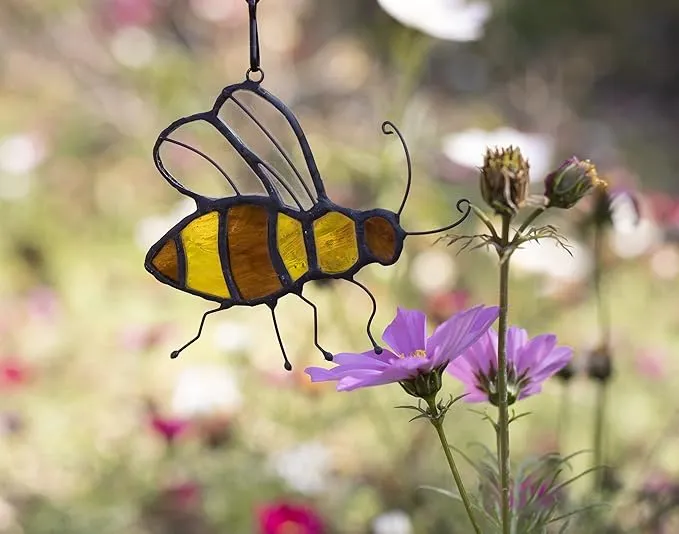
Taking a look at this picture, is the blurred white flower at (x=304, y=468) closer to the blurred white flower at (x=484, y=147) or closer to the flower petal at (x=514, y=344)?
the blurred white flower at (x=484, y=147)

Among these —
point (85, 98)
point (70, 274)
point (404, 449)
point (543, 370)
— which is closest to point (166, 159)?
point (70, 274)

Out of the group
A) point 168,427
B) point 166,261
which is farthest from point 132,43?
point 166,261

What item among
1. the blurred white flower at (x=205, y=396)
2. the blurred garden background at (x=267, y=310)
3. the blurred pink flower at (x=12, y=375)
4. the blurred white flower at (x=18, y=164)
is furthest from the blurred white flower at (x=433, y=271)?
the blurred white flower at (x=18, y=164)

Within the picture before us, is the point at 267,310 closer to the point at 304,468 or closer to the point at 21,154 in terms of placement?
the point at 304,468

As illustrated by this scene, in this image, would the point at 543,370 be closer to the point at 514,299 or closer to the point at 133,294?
the point at 514,299

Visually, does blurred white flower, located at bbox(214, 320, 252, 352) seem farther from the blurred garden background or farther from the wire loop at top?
the wire loop at top

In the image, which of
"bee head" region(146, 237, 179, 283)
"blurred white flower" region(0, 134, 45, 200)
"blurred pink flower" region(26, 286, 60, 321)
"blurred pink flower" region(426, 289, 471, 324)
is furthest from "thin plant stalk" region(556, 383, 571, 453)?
"blurred white flower" region(0, 134, 45, 200)

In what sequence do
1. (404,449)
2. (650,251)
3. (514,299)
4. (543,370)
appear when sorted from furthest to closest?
(650,251) < (514,299) < (404,449) < (543,370)
